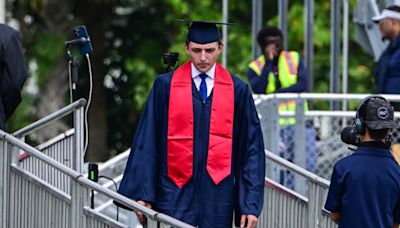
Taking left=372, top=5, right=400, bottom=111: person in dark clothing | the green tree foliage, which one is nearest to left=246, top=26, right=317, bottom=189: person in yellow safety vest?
left=372, top=5, right=400, bottom=111: person in dark clothing

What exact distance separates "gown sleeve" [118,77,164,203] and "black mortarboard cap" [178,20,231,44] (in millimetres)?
324

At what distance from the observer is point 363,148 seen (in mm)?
8234

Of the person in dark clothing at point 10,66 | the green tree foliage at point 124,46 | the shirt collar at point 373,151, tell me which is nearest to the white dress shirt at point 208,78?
the shirt collar at point 373,151

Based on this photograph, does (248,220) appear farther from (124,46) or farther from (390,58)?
(124,46)

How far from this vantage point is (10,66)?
10.3 m

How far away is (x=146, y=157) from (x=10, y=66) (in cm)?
199

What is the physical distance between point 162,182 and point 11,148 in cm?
127

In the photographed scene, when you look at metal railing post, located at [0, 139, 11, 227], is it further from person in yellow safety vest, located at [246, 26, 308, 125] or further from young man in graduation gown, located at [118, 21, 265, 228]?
person in yellow safety vest, located at [246, 26, 308, 125]

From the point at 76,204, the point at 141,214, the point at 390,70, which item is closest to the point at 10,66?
the point at 76,204

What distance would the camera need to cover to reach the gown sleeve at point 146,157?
868 cm

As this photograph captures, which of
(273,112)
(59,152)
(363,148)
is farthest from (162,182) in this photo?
(273,112)

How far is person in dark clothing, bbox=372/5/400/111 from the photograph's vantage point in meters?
12.7

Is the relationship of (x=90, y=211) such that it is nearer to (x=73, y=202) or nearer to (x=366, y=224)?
(x=73, y=202)

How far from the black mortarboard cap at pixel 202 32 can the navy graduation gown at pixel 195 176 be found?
279 mm
